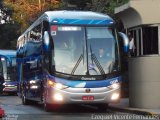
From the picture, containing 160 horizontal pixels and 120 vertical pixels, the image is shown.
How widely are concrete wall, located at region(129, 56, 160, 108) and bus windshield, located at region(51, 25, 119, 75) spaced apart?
1.49 metres

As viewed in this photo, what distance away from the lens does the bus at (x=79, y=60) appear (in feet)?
62.4

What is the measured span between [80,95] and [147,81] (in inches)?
121

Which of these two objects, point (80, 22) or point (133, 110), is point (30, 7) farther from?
point (133, 110)

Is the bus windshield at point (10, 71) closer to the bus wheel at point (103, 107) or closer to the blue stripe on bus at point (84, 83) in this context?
the bus wheel at point (103, 107)

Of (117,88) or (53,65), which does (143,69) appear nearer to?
(117,88)

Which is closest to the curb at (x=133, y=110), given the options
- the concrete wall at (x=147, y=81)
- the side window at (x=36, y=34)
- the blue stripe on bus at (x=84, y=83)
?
the concrete wall at (x=147, y=81)

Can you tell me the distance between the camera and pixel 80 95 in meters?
19.0

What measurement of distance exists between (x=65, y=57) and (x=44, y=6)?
3047 cm

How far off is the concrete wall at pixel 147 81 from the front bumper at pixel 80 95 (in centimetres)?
188

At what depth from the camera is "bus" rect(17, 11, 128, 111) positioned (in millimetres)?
19016

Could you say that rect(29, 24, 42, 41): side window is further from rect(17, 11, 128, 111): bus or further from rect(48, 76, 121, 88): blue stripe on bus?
rect(48, 76, 121, 88): blue stripe on bus

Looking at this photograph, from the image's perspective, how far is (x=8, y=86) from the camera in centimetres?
4234

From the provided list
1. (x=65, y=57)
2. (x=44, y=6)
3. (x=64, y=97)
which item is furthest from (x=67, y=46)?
(x=44, y=6)

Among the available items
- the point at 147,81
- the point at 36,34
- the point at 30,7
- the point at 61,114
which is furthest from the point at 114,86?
the point at 30,7
